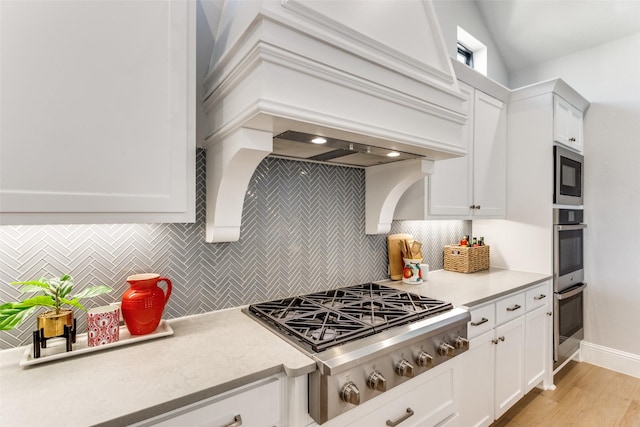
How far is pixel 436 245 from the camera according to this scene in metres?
2.55

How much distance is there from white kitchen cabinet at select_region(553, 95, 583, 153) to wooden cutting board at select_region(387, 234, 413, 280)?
4.97ft

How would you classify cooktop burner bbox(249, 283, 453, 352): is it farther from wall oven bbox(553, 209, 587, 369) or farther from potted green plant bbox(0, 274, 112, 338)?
wall oven bbox(553, 209, 587, 369)

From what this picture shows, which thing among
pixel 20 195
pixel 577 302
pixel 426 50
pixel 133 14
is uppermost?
→ pixel 426 50

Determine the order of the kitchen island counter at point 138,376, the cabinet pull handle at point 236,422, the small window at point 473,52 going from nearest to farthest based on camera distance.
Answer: the kitchen island counter at point 138,376, the cabinet pull handle at point 236,422, the small window at point 473,52

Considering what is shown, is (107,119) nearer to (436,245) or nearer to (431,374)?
(431,374)

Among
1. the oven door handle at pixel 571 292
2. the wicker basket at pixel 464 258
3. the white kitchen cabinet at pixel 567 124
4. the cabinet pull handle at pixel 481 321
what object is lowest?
the oven door handle at pixel 571 292

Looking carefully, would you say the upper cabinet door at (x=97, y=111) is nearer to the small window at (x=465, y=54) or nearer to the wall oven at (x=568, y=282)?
the wall oven at (x=568, y=282)

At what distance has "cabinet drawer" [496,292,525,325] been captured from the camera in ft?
6.32

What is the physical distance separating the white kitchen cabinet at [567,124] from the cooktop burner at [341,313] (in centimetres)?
189

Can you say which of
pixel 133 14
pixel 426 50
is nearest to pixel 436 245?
pixel 426 50

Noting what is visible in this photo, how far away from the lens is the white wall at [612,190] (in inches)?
107

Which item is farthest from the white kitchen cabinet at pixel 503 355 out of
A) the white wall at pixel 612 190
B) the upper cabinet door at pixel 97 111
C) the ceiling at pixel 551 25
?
the ceiling at pixel 551 25

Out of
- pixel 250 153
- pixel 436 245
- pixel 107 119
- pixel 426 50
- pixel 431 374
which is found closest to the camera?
pixel 107 119

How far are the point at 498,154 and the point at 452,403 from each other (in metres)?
1.94
